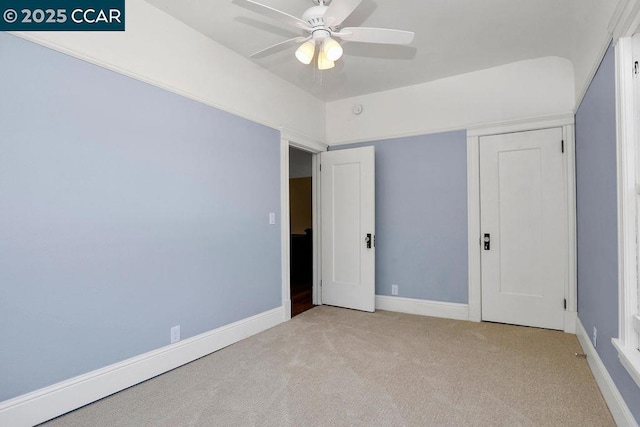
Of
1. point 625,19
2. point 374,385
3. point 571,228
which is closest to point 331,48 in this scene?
point 625,19

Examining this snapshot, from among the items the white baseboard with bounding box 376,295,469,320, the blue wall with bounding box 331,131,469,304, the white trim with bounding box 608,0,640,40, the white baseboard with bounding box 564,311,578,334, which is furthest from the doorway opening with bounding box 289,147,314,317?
the white trim with bounding box 608,0,640,40

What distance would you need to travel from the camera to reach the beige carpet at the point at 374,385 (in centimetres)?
194

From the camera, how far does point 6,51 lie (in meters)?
1.82

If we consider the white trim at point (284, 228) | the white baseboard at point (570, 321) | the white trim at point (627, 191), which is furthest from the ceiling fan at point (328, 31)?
the white baseboard at point (570, 321)

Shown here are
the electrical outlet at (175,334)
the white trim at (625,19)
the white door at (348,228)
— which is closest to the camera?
the white trim at (625,19)

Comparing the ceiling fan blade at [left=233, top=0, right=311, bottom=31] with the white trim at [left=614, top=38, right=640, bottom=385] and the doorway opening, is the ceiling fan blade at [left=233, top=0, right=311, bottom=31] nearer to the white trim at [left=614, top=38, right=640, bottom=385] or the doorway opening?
the white trim at [left=614, top=38, right=640, bottom=385]

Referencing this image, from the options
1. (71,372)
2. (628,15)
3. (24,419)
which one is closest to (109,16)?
(71,372)

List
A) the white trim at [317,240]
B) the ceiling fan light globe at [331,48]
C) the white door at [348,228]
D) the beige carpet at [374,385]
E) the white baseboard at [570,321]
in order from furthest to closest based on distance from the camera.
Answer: the white trim at [317,240], the white door at [348,228], the white baseboard at [570,321], the ceiling fan light globe at [331,48], the beige carpet at [374,385]

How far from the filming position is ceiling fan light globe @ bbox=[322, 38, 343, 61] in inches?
86.4

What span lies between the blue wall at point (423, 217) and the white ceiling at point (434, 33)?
2.72 ft

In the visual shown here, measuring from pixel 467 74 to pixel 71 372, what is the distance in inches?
172

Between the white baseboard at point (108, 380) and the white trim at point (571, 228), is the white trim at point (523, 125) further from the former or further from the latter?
the white baseboard at point (108, 380)

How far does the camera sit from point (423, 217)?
398 centimetres

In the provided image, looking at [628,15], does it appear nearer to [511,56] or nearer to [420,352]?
[511,56]
